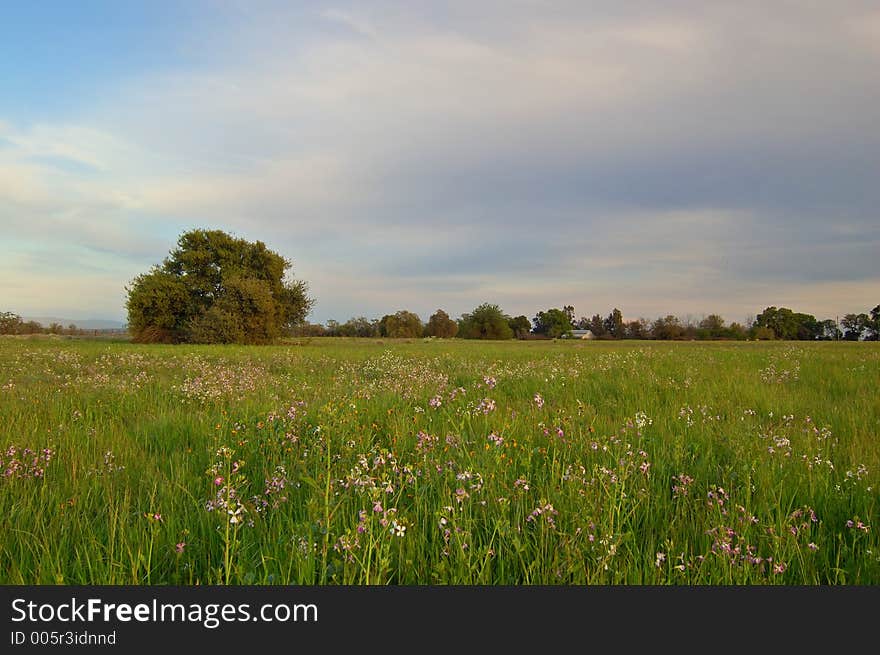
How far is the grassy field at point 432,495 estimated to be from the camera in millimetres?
2779

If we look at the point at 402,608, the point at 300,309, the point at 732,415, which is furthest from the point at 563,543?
the point at 300,309

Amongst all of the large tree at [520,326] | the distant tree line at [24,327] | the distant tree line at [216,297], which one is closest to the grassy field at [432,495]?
the distant tree line at [216,297]

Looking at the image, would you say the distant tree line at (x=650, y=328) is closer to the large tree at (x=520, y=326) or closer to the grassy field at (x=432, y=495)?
the large tree at (x=520, y=326)

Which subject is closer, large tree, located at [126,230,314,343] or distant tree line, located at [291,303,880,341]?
large tree, located at [126,230,314,343]

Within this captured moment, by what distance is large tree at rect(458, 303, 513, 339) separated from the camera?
119 metres

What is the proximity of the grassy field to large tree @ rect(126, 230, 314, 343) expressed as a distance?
1476 inches

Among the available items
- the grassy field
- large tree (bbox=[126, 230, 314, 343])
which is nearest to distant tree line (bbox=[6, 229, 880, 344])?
large tree (bbox=[126, 230, 314, 343])

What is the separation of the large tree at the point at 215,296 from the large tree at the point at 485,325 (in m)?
72.9

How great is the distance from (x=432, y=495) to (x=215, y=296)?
163 feet

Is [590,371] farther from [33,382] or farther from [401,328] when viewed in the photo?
[401,328]

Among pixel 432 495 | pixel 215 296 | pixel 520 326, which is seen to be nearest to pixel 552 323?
pixel 520 326

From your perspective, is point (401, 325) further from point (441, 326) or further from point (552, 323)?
point (552, 323)

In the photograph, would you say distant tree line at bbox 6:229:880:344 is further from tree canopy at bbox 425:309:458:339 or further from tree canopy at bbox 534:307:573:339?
tree canopy at bbox 534:307:573:339

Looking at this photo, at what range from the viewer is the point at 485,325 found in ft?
395
